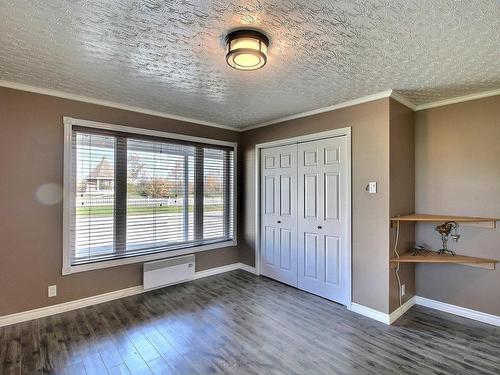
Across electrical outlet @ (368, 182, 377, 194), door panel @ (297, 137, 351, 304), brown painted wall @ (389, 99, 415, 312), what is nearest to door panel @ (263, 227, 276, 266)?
door panel @ (297, 137, 351, 304)

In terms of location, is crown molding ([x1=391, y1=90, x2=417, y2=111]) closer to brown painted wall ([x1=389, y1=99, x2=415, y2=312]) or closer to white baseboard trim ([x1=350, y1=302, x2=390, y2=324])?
brown painted wall ([x1=389, y1=99, x2=415, y2=312])

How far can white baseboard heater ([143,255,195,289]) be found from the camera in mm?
3674

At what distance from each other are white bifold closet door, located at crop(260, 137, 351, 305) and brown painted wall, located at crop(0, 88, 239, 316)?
2.53 meters

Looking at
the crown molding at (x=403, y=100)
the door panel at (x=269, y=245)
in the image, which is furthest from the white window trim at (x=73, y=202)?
the crown molding at (x=403, y=100)

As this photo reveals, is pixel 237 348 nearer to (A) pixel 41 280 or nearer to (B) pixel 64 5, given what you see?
(A) pixel 41 280

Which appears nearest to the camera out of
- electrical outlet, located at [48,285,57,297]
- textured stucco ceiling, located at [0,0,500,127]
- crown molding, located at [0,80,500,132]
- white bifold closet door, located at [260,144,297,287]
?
textured stucco ceiling, located at [0,0,500,127]

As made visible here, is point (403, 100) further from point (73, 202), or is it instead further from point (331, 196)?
point (73, 202)

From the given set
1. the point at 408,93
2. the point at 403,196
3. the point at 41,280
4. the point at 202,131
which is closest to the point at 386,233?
the point at 403,196

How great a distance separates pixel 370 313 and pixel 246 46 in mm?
2989

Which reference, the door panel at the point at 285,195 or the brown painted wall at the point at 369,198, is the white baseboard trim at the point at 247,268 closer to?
the door panel at the point at 285,195

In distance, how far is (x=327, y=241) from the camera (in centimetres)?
351

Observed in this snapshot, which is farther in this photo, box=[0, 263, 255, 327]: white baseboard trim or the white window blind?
the white window blind

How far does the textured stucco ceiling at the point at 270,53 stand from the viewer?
1.61 m

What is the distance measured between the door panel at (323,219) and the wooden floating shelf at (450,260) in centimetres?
62
